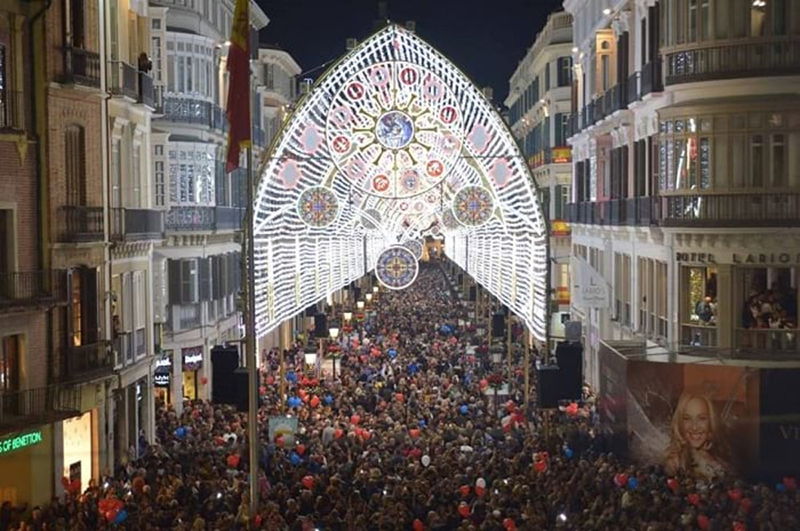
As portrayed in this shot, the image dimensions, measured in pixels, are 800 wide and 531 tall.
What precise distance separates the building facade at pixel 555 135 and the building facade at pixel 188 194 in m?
14.5

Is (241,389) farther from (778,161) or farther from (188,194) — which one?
(188,194)

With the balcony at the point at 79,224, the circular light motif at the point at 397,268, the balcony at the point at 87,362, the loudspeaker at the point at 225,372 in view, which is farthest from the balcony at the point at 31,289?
the circular light motif at the point at 397,268

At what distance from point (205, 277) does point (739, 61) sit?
2153 centimetres

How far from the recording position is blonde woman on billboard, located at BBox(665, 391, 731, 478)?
25.8m

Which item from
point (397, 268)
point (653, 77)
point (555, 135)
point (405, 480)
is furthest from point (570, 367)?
point (555, 135)

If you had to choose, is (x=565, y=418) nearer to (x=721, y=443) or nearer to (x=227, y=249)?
(x=721, y=443)

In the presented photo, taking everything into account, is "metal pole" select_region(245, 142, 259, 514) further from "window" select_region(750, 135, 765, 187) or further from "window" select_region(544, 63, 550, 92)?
"window" select_region(544, 63, 550, 92)

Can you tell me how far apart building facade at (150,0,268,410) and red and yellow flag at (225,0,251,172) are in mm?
17611

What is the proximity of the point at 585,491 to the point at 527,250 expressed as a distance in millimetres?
10876

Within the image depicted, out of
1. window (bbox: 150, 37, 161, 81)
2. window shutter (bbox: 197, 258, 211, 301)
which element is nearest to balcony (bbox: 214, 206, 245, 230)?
window shutter (bbox: 197, 258, 211, 301)

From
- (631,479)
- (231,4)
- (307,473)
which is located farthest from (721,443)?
(231,4)

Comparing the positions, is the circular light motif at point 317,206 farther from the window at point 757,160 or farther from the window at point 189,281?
the window at point 189,281

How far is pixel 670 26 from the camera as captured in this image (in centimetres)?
3086

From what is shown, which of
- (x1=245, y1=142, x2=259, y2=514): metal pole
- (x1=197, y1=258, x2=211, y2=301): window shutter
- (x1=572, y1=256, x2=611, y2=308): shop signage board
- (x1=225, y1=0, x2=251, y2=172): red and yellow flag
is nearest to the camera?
(x1=245, y1=142, x2=259, y2=514): metal pole
